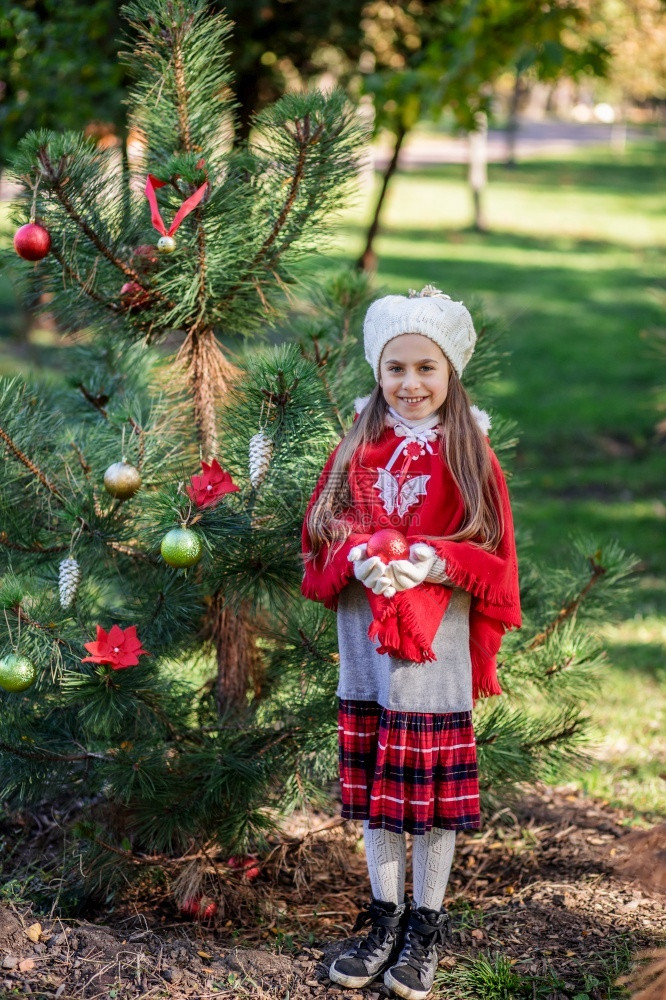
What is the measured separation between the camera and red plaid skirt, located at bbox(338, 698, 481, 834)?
2449 mm

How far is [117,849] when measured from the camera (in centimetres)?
273

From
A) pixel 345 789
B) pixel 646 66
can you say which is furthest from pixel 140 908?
pixel 646 66

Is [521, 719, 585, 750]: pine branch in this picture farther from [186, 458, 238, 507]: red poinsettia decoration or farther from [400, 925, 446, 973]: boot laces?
[186, 458, 238, 507]: red poinsettia decoration

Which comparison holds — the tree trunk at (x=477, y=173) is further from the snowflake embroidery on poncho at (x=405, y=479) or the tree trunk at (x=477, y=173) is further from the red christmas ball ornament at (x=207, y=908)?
the red christmas ball ornament at (x=207, y=908)

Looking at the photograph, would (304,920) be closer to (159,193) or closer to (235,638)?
(235,638)

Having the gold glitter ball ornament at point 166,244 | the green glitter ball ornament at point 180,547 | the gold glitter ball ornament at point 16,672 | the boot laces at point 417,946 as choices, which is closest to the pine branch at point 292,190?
the gold glitter ball ornament at point 166,244

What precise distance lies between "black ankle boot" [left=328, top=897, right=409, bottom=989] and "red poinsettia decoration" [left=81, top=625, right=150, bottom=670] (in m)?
0.87

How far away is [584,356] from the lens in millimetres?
10281

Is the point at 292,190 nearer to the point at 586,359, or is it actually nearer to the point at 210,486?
the point at 210,486

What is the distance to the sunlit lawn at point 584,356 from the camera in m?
4.41

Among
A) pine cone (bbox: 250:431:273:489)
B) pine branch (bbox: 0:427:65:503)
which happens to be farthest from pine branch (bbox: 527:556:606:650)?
pine branch (bbox: 0:427:65:503)

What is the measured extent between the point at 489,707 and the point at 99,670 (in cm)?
129

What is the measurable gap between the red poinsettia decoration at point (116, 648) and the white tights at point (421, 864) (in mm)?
719

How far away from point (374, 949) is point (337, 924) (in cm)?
35
